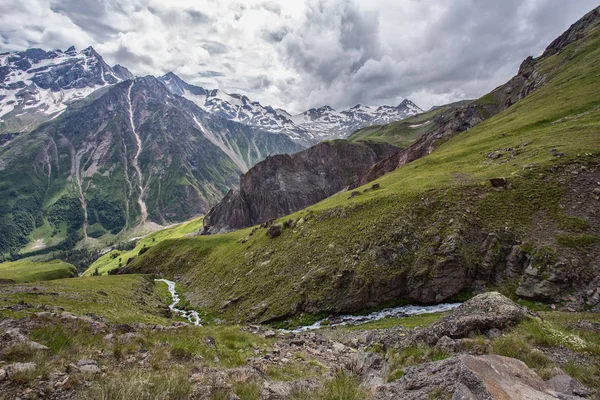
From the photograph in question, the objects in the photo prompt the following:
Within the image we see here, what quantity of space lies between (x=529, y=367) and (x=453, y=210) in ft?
95.8

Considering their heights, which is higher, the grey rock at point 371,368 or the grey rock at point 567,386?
the grey rock at point 567,386

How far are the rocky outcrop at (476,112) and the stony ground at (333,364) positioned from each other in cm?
9693

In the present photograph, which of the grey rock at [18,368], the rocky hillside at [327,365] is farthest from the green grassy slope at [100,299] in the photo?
the grey rock at [18,368]

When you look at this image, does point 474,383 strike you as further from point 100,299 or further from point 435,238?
point 100,299

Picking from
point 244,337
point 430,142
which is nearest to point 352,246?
point 244,337

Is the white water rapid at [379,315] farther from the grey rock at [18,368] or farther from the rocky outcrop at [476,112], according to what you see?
the rocky outcrop at [476,112]

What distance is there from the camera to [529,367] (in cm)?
845

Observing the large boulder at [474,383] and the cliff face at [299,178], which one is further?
the cliff face at [299,178]

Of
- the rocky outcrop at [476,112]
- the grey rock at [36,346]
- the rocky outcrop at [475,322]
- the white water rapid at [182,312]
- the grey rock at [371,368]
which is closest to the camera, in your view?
the grey rock at [36,346]

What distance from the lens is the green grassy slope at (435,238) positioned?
2919 cm

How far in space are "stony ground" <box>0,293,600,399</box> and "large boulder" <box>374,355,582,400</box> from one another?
0.03 meters

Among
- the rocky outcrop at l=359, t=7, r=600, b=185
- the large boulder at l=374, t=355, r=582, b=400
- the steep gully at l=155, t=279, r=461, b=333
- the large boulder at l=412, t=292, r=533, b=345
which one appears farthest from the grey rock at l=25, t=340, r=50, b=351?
the rocky outcrop at l=359, t=7, r=600, b=185

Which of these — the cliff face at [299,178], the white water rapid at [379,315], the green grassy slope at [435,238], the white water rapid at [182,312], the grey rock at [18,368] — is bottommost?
the white water rapid at [379,315]

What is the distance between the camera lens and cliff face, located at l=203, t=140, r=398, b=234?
18425cm
